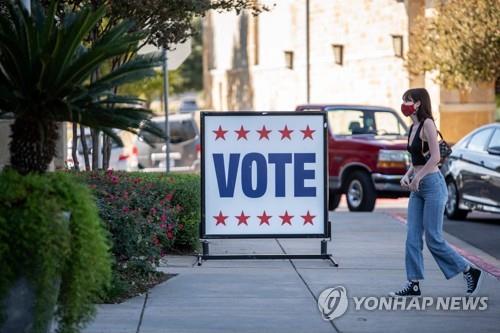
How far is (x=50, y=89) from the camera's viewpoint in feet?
24.7

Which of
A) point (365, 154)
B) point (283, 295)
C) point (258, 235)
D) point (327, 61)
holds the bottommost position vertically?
point (283, 295)

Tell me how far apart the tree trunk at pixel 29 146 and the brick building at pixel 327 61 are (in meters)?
26.0

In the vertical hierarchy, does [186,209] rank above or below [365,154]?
below

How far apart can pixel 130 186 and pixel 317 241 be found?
13.9 ft

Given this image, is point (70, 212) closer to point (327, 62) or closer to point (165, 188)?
point (165, 188)

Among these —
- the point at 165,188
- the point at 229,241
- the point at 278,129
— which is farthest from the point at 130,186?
the point at 229,241

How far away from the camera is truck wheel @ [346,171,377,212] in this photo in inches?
835

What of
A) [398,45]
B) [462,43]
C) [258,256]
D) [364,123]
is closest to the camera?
[258,256]

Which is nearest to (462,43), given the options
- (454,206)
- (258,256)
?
(454,206)

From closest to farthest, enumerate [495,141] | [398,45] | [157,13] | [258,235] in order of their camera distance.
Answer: [258,235] → [157,13] → [495,141] → [398,45]

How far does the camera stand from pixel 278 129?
12.6m

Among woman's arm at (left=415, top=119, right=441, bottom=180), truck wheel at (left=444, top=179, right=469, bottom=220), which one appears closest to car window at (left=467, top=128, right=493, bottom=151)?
truck wheel at (left=444, top=179, right=469, bottom=220)

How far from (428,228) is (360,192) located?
11134 mm

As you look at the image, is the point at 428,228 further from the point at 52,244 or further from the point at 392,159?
the point at 392,159
